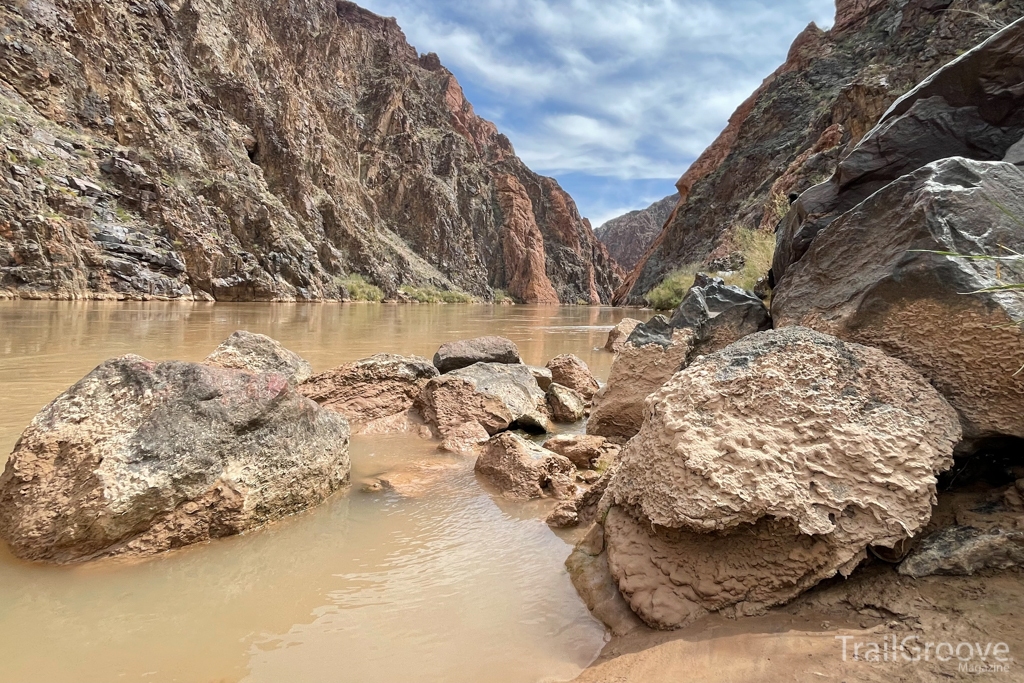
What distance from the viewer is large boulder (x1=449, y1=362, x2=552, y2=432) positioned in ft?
17.7

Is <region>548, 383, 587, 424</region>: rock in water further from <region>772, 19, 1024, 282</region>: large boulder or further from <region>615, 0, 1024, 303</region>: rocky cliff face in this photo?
<region>615, 0, 1024, 303</region>: rocky cliff face

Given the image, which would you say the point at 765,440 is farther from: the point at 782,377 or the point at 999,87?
the point at 999,87

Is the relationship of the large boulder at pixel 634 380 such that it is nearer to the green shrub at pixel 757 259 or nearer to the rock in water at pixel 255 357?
the rock in water at pixel 255 357

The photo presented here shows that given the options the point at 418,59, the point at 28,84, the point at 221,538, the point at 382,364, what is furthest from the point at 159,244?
the point at 418,59

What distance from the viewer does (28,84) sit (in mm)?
23688

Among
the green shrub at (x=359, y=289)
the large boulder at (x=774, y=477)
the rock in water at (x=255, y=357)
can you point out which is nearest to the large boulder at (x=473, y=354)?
the rock in water at (x=255, y=357)

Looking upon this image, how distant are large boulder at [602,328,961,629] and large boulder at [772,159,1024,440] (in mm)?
156

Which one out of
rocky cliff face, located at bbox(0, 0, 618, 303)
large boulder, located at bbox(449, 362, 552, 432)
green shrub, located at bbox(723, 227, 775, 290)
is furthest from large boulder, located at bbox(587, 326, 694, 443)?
rocky cliff face, located at bbox(0, 0, 618, 303)

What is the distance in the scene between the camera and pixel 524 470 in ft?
11.8

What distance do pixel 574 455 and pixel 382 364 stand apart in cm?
282

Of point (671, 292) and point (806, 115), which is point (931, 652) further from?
point (806, 115)

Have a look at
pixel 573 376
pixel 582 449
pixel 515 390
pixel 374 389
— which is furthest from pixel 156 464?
pixel 573 376

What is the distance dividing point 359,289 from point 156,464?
3964 cm

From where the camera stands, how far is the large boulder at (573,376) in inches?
275
